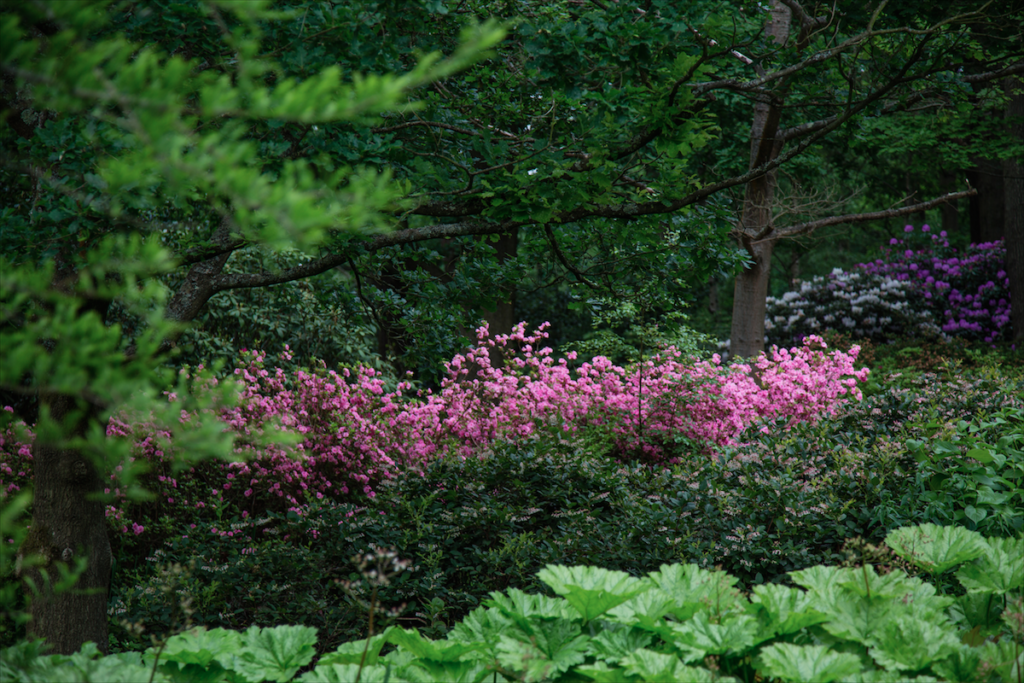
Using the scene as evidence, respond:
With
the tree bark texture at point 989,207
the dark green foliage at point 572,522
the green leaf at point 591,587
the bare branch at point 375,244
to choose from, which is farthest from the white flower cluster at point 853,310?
the green leaf at point 591,587

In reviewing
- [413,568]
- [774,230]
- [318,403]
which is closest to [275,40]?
[413,568]

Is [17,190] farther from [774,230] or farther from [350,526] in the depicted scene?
[774,230]

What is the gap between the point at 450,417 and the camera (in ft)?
21.5

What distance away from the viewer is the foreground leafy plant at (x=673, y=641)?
2.20 m

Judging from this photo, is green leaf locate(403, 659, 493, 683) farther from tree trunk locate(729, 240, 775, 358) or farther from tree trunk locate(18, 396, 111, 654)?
tree trunk locate(729, 240, 775, 358)

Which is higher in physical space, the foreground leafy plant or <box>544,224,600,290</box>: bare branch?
<box>544,224,600,290</box>: bare branch

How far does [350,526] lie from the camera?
15.1 feet

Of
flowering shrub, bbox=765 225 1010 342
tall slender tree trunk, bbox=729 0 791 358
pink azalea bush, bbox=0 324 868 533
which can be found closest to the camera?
pink azalea bush, bbox=0 324 868 533

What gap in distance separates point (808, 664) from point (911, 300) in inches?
549

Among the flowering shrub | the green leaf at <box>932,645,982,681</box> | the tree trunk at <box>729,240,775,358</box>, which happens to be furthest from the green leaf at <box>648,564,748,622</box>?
the flowering shrub

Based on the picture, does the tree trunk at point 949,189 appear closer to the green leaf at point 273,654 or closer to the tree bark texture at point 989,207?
the tree bark texture at point 989,207

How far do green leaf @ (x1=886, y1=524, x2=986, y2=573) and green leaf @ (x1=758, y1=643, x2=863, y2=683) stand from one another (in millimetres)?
757

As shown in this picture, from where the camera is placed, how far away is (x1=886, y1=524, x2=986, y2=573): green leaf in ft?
8.97

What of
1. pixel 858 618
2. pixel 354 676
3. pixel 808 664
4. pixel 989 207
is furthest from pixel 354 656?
pixel 989 207
